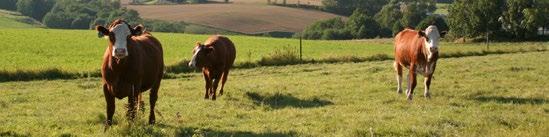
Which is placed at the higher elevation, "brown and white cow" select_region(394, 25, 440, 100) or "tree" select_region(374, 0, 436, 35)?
"brown and white cow" select_region(394, 25, 440, 100)

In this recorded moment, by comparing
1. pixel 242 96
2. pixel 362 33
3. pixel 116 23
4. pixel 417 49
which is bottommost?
pixel 362 33

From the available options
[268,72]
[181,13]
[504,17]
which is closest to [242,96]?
[268,72]

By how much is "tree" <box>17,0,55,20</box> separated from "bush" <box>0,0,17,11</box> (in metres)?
3.66

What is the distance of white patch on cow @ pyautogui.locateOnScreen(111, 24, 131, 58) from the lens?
29.8 feet

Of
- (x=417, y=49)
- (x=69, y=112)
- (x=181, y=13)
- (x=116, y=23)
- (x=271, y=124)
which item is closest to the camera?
(x=116, y=23)

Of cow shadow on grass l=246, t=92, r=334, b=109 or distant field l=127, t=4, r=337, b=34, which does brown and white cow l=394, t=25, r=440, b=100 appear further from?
distant field l=127, t=4, r=337, b=34

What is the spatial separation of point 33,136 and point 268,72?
55.6 ft

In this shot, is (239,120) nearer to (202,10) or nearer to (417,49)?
(417,49)

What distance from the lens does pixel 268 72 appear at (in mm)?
26250

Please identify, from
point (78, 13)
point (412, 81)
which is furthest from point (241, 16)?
point (412, 81)

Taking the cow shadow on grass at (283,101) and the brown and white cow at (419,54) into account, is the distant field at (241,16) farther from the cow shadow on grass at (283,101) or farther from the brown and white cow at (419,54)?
the cow shadow on grass at (283,101)

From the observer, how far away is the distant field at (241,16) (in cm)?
8994

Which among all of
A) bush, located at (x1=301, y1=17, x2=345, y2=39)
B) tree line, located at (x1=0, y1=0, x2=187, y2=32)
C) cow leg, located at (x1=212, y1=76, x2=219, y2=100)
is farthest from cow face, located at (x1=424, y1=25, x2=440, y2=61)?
bush, located at (x1=301, y1=17, x2=345, y2=39)

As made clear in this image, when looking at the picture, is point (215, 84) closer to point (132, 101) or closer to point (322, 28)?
point (132, 101)
